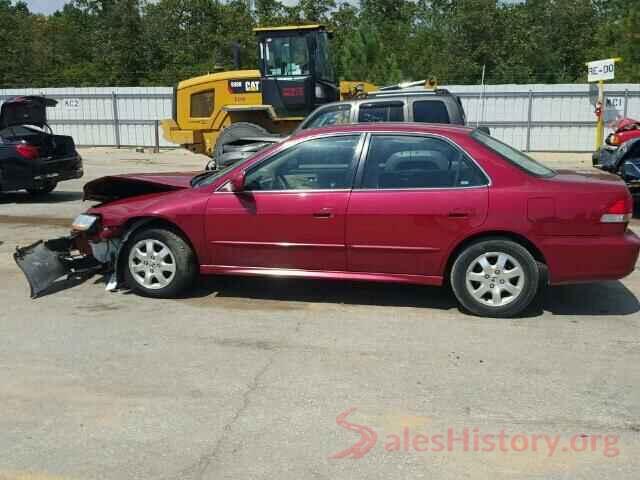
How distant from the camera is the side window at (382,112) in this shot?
32.0 feet

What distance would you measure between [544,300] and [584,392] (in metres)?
2.01

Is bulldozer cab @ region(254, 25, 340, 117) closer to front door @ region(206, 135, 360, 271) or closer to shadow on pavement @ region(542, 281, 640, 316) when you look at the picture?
front door @ region(206, 135, 360, 271)

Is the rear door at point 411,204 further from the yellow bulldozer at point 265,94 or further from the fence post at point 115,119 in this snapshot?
the fence post at point 115,119

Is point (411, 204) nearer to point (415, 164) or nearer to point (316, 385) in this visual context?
point (415, 164)

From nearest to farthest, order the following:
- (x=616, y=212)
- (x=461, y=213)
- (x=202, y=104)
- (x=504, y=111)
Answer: (x=616, y=212) → (x=461, y=213) → (x=202, y=104) → (x=504, y=111)

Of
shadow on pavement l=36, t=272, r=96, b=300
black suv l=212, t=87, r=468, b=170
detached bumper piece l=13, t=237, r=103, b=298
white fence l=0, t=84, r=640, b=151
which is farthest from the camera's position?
white fence l=0, t=84, r=640, b=151

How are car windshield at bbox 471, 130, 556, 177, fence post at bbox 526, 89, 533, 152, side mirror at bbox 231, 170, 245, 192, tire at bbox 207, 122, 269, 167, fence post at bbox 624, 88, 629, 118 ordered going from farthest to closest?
fence post at bbox 526, 89, 533, 152 → fence post at bbox 624, 88, 629, 118 → tire at bbox 207, 122, 269, 167 → side mirror at bbox 231, 170, 245, 192 → car windshield at bbox 471, 130, 556, 177

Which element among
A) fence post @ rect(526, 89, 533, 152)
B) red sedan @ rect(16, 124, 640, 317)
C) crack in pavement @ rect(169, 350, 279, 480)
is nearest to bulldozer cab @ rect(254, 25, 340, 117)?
red sedan @ rect(16, 124, 640, 317)

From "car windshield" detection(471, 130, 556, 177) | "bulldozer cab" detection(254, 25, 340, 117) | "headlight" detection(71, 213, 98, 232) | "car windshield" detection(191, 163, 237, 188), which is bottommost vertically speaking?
"headlight" detection(71, 213, 98, 232)

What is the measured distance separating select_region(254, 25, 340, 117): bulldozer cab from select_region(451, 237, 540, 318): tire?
10311 mm

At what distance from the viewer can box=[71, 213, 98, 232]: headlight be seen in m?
6.41

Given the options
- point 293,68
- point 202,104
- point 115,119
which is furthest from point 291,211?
point 115,119

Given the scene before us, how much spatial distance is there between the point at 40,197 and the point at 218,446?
429 inches

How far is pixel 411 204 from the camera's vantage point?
221 inches
